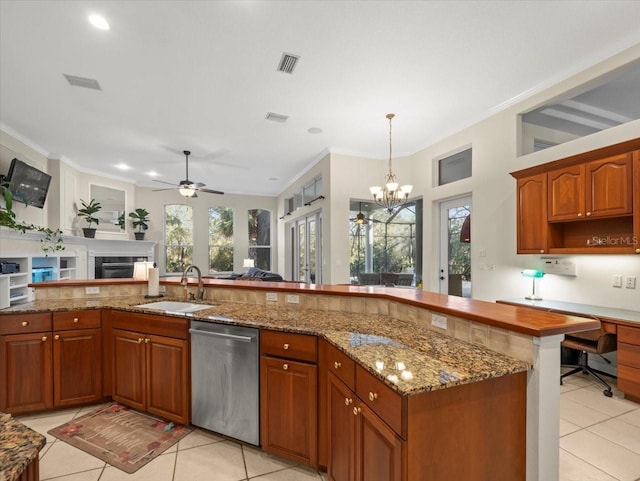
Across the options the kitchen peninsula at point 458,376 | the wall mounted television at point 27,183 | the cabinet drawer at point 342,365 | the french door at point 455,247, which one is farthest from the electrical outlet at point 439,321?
the wall mounted television at point 27,183

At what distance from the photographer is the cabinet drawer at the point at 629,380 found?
2.69m

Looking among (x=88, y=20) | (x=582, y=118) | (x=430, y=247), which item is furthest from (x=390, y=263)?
(x=88, y=20)

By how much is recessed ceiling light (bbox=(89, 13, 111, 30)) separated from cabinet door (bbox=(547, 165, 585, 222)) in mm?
4539

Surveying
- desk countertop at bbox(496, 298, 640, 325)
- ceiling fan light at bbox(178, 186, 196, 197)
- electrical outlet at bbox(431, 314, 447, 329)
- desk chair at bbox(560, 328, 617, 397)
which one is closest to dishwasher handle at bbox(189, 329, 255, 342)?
electrical outlet at bbox(431, 314, 447, 329)

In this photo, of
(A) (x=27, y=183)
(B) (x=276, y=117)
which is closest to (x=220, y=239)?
(A) (x=27, y=183)

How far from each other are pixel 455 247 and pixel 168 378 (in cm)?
441

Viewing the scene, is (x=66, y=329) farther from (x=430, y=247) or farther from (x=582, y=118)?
(x=582, y=118)

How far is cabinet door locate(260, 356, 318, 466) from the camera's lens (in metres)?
1.83

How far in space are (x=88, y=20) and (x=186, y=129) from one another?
2.35 m

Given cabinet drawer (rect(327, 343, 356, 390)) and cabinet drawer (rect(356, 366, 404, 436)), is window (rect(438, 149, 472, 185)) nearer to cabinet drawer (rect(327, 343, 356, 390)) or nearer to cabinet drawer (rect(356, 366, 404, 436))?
cabinet drawer (rect(327, 343, 356, 390))

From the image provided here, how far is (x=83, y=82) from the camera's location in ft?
11.8

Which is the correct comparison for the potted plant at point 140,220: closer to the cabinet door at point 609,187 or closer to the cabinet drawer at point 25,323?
the cabinet drawer at point 25,323

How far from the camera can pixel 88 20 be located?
2.62m

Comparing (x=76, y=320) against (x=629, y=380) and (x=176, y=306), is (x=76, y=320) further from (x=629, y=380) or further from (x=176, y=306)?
(x=629, y=380)
